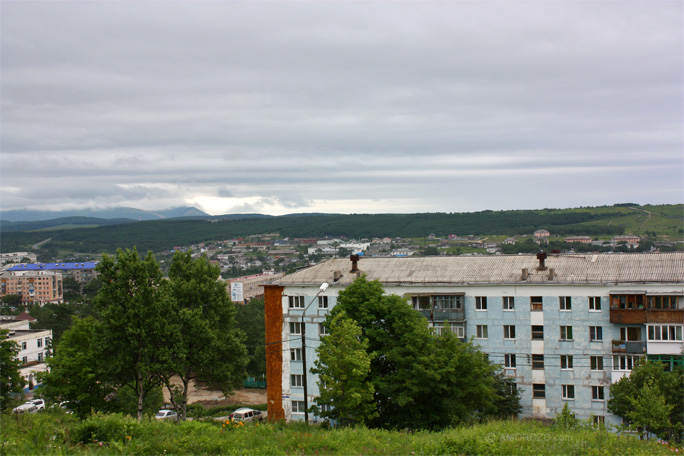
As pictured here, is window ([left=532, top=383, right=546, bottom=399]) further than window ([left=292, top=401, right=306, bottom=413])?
No

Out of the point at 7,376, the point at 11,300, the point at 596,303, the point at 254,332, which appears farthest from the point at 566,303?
the point at 11,300

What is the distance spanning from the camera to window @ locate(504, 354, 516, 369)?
35.9 metres

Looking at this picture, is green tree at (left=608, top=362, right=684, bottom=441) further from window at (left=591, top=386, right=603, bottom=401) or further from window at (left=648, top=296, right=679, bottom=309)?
window at (left=648, top=296, right=679, bottom=309)

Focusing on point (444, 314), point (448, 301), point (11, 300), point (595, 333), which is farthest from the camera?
point (11, 300)

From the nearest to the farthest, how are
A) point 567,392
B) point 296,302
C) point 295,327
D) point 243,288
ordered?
point 567,392
point 295,327
point 296,302
point 243,288

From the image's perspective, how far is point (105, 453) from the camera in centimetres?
1334

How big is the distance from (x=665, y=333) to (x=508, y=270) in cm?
977

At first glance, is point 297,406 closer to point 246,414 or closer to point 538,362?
point 246,414

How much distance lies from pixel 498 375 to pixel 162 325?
20.1m

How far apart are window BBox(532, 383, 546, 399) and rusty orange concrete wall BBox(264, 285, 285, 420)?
56.2 feet

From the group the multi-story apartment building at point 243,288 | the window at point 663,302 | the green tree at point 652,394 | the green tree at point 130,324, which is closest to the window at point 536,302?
the window at point 663,302

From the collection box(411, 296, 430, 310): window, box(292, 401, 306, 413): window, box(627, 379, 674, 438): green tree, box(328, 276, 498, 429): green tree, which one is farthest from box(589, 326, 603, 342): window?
box(292, 401, 306, 413): window

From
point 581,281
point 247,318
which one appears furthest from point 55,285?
point 581,281

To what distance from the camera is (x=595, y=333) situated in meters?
34.5
